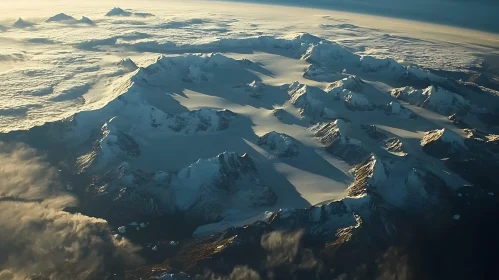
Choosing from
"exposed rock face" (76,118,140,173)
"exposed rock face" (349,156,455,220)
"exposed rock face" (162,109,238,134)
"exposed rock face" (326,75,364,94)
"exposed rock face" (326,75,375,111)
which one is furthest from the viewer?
"exposed rock face" (326,75,364,94)

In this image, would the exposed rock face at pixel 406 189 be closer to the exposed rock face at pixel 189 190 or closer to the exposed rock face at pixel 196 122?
the exposed rock face at pixel 189 190

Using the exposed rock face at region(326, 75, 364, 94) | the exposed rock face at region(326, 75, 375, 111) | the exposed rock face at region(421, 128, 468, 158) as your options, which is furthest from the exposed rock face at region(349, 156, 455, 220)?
the exposed rock face at region(326, 75, 364, 94)

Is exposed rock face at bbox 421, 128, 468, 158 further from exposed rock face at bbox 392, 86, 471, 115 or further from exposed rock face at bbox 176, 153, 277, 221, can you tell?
exposed rock face at bbox 176, 153, 277, 221

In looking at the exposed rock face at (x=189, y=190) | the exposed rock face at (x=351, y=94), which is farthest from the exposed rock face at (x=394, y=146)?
the exposed rock face at (x=189, y=190)

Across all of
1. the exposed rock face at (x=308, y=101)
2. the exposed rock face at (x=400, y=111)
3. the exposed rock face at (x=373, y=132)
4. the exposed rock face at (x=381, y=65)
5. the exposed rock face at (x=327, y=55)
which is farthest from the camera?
the exposed rock face at (x=327, y=55)

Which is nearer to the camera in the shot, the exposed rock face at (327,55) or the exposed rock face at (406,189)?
the exposed rock face at (406,189)

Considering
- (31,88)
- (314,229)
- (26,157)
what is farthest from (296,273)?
(31,88)

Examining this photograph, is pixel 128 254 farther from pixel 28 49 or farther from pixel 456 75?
pixel 456 75
